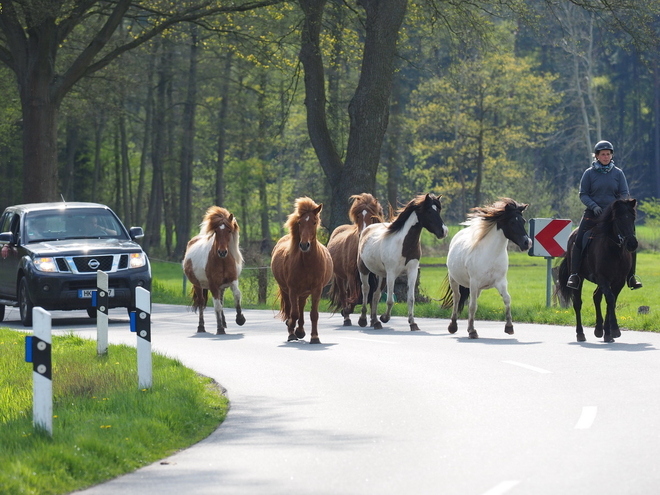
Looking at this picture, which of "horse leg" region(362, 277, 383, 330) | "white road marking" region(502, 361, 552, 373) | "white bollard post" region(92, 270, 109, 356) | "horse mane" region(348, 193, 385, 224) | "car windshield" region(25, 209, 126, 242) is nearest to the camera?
"white road marking" region(502, 361, 552, 373)

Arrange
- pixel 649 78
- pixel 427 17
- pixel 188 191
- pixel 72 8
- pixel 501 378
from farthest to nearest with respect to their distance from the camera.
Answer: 1. pixel 649 78
2. pixel 188 191
3. pixel 427 17
4. pixel 72 8
5. pixel 501 378

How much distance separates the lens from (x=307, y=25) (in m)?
27.5

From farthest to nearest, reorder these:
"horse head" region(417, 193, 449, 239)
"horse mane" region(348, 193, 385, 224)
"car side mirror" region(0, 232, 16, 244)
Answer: "horse mane" region(348, 193, 385, 224) < "car side mirror" region(0, 232, 16, 244) < "horse head" region(417, 193, 449, 239)

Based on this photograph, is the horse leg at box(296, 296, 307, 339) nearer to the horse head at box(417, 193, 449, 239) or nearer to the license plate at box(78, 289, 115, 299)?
the horse head at box(417, 193, 449, 239)

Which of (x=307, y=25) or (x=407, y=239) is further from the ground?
(x=307, y=25)

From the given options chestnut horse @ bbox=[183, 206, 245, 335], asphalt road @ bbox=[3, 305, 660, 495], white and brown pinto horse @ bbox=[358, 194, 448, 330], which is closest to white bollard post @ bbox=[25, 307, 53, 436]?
asphalt road @ bbox=[3, 305, 660, 495]

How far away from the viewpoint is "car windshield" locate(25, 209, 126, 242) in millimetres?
20734

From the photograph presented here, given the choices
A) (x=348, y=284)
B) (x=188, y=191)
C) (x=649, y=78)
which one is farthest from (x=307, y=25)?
(x=649, y=78)

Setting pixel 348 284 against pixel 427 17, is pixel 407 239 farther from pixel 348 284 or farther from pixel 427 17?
pixel 427 17

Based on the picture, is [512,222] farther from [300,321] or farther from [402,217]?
[300,321]

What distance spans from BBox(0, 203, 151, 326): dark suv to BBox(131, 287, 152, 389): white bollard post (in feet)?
28.8

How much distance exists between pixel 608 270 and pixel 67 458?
9687mm

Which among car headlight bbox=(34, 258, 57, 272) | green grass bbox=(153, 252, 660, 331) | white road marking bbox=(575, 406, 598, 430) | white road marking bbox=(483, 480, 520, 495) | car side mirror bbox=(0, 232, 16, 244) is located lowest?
green grass bbox=(153, 252, 660, 331)

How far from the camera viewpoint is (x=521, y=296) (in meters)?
31.7
